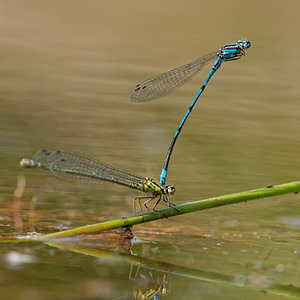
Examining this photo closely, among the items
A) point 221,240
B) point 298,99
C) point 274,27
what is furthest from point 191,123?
point 274,27

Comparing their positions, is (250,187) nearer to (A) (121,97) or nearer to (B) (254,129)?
(B) (254,129)

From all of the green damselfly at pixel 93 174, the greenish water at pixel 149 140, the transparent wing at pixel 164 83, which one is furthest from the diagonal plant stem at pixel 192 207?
the transparent wing at pixel 164 83

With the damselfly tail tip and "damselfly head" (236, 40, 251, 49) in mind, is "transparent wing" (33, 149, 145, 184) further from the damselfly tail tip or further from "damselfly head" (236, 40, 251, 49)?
"damselfly head" (236, 40, 251, 49)

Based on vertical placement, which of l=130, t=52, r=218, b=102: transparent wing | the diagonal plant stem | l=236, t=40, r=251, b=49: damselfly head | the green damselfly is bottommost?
the diagonal plant stem

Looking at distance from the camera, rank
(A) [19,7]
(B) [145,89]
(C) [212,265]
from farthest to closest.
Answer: (A) [19,7], (B) [145,89], (C) [212,265]

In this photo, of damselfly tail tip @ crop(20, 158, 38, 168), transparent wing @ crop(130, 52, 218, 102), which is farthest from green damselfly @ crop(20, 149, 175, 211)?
transparent wing @ crop(130, 52, 218, 102)

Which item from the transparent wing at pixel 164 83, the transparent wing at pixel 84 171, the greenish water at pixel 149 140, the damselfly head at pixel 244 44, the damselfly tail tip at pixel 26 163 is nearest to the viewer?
the greenish water at pixel 149 140

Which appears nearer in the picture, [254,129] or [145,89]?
[145,89]

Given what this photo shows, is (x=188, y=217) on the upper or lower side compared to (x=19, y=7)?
lower

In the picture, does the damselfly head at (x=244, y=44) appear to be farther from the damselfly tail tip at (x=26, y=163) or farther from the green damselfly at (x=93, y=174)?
the damselfly tail tip at (x=26, y=163)
